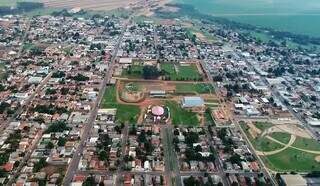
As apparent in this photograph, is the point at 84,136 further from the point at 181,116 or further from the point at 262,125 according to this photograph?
the point at 262,125

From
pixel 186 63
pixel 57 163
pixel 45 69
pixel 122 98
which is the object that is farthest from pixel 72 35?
pixel 57 163

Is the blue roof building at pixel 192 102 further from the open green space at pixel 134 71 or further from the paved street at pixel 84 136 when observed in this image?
the open green space at pixel 134 71

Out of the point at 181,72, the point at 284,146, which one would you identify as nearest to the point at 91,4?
the point at 181,72

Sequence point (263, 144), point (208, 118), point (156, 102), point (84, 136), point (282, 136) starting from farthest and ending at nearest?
point (156, 102) < point (208, 118) < point (282, 136) < point (263, 144) < point (84, 136)

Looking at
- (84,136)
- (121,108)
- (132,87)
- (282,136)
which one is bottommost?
(282,136)

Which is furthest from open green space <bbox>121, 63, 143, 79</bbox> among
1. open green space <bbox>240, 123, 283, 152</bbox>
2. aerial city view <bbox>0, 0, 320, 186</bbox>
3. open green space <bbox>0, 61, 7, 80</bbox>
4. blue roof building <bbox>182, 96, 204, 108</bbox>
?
open green space <bbox>240, 123, 283, 152</bbox>

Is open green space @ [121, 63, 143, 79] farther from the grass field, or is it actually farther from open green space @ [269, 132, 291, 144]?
open green space @ [269, 132, 291, 144]

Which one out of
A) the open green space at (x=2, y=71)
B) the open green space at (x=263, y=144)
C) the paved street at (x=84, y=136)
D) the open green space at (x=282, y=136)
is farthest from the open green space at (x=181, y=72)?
the open green space at (x=2, y=71)

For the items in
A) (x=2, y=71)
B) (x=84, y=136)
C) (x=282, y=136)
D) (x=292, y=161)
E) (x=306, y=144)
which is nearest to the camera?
(x=292, y=161)
